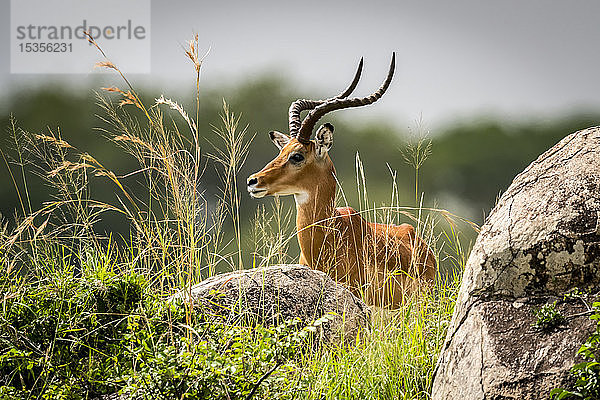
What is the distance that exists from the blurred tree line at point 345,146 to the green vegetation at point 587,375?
6.33 meters

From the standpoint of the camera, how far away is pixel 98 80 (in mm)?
8750

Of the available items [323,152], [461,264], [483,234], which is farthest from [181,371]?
[323,152]

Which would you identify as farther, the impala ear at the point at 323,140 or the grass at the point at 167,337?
the impala ear at the point at 323,140

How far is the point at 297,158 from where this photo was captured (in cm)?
369

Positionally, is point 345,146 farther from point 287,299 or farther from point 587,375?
point 587,375

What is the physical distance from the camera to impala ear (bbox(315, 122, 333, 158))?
3.69 metres

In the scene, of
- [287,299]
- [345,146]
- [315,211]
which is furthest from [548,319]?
[345,146]

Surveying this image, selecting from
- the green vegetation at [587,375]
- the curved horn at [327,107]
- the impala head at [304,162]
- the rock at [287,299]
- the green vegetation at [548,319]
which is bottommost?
the rock at [287,299]

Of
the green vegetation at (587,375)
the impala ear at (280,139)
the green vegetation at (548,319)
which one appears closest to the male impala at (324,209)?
the impala ear at (280,139)

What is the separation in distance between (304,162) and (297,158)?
→ 0.04 meters

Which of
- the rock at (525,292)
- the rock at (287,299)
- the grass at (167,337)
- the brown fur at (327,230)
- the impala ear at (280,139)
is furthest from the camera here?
the impala ear at (280,139)

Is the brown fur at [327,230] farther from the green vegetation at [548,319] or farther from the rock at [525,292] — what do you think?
the green vegetation at [548,319]

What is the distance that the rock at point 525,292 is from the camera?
2.01 meters

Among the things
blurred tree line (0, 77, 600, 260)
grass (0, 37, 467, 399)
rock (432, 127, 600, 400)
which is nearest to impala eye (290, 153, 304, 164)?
grass (0, 37, 467, 399)
